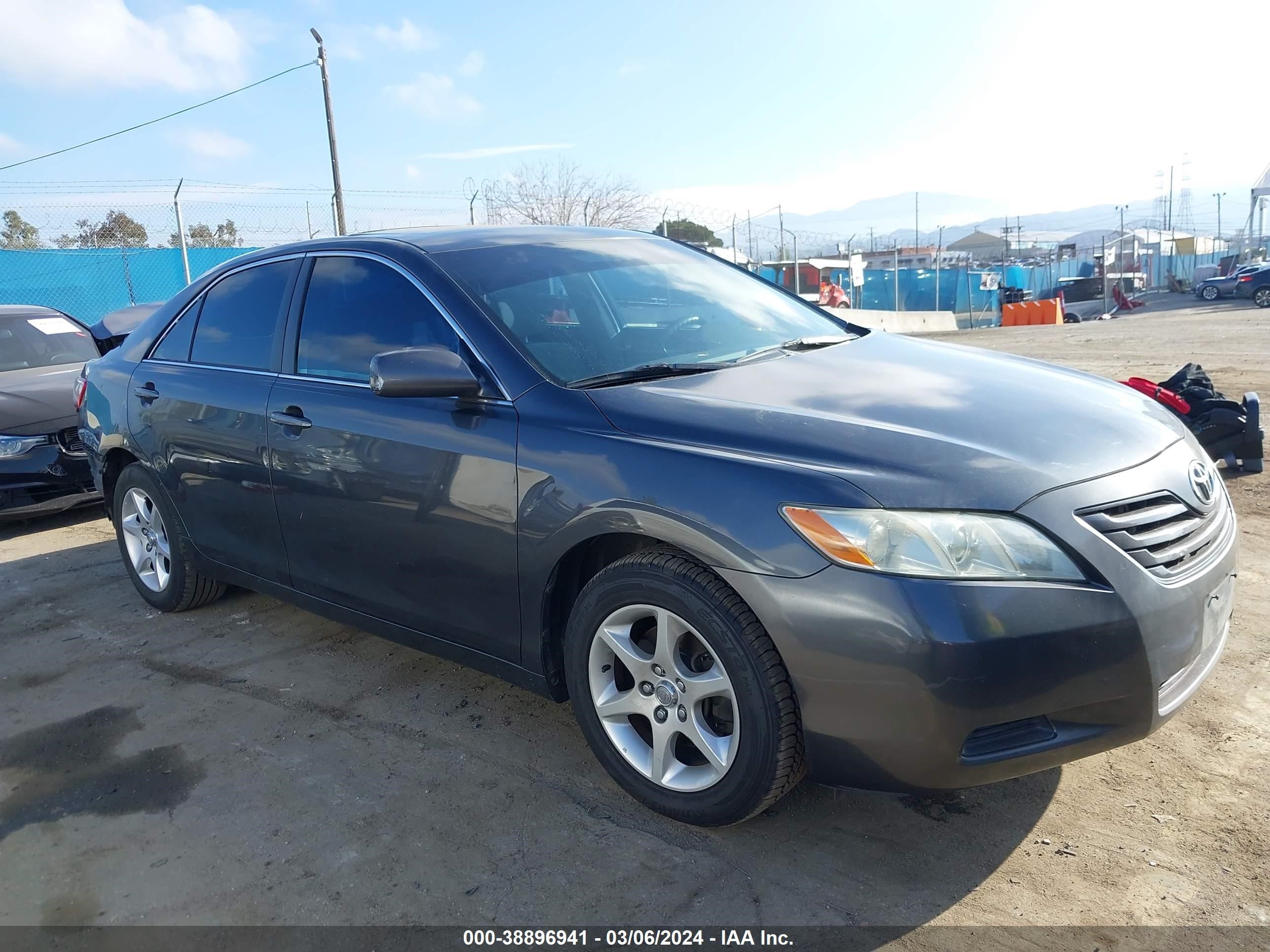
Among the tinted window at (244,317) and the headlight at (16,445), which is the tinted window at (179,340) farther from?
the headlight at (16,445)

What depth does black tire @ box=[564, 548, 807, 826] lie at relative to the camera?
238 centimetres

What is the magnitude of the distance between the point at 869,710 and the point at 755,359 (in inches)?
54.4

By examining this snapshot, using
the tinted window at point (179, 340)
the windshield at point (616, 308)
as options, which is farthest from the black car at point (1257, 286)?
the tinted window at point (179, 340)

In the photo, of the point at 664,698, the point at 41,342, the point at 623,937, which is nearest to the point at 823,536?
the point at 664,698

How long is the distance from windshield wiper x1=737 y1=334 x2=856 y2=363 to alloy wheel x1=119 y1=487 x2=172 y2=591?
2.97m

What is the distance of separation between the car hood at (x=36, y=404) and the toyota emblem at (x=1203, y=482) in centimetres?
668

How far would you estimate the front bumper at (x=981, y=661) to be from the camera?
2.17m

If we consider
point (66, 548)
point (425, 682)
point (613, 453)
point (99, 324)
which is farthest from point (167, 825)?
point (99, 324)

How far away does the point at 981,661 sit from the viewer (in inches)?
84.7

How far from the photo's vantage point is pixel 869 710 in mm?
2268

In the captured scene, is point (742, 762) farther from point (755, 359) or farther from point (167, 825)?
point (167, 825)

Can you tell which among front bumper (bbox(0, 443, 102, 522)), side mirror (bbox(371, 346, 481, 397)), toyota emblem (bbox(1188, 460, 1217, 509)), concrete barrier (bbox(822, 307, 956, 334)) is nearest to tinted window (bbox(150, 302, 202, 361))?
side mirror (bbox(371, 346, 481, 397))

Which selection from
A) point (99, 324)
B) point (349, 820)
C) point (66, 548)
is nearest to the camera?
point (349, 820)

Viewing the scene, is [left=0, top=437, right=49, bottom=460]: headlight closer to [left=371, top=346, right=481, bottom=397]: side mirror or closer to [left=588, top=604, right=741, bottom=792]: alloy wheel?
[left=371, top=346, right=481, bottom=397]: side mirror
